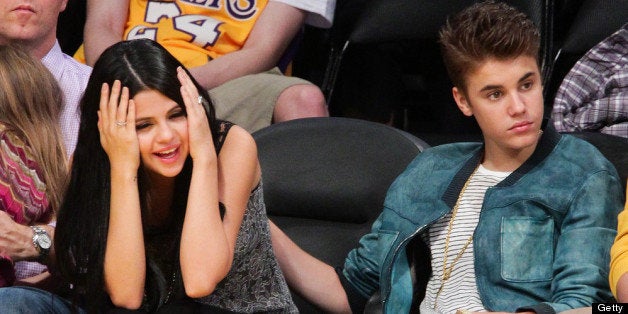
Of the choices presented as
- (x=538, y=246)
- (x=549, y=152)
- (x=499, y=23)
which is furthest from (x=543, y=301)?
(x=499, y=23)

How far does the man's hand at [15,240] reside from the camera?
2.64 metres

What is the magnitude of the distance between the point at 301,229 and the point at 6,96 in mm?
836

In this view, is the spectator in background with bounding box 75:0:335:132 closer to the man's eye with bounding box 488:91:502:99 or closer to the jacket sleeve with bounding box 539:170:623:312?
the man's eye with bounding box 488:91:502:99

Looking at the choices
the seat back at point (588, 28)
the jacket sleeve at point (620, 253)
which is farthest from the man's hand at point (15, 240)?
the seat back at point (588, 28)

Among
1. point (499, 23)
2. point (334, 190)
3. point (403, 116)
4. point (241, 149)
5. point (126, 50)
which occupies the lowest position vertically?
point (403, 116)

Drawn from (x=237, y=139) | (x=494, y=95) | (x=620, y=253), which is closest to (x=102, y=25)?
(x=237, y=139)

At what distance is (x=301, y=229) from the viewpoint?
299 centimetres

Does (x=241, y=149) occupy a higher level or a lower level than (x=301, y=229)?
higher

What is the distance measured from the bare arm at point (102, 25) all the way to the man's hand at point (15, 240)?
4.09 feet

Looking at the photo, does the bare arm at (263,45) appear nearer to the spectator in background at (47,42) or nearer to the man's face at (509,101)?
the spectator in background at (47,42)

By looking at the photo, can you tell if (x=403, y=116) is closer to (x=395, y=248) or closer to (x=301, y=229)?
(x=301, y=229)

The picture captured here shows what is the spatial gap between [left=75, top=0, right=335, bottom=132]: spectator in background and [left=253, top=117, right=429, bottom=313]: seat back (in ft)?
1.74

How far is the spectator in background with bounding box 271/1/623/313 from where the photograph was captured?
235 centimetres

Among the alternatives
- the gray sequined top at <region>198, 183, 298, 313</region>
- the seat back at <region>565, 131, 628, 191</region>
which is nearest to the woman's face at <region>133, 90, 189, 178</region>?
the gray sequined top at <region>198, 183, 298, 313</region>
